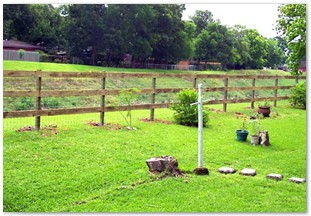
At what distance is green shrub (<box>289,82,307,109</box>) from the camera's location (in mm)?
11123

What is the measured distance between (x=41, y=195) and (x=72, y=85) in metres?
5.92

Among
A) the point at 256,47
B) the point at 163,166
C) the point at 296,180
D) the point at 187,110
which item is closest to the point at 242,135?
the point at 187,110

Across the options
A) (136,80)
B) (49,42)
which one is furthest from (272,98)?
(49,42)

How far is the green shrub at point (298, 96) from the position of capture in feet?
36.5

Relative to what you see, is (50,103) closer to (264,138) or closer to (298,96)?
(264,138)

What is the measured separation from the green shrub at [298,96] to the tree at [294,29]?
395 centimetres

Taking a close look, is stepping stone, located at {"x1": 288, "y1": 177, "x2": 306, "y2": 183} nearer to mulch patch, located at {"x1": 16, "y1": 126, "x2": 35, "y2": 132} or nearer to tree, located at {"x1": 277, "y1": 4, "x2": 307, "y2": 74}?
tree, located at {"x1": 277, "y1": 4, "x2": 307, "y2": 74}

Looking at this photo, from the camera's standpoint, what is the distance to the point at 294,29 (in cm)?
675

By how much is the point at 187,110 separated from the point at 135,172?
135 inches

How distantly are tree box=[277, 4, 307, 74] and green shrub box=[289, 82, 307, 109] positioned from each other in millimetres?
3953

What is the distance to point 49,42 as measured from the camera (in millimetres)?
16016

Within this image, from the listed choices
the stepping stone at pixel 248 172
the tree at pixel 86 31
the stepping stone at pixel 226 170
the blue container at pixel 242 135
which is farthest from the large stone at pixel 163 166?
the tree at pixel 86 31

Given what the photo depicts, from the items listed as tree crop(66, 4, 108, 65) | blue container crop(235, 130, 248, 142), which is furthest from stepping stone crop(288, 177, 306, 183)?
tree crop(66, 4, 108, 65)

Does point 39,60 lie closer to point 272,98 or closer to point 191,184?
point 272,98
